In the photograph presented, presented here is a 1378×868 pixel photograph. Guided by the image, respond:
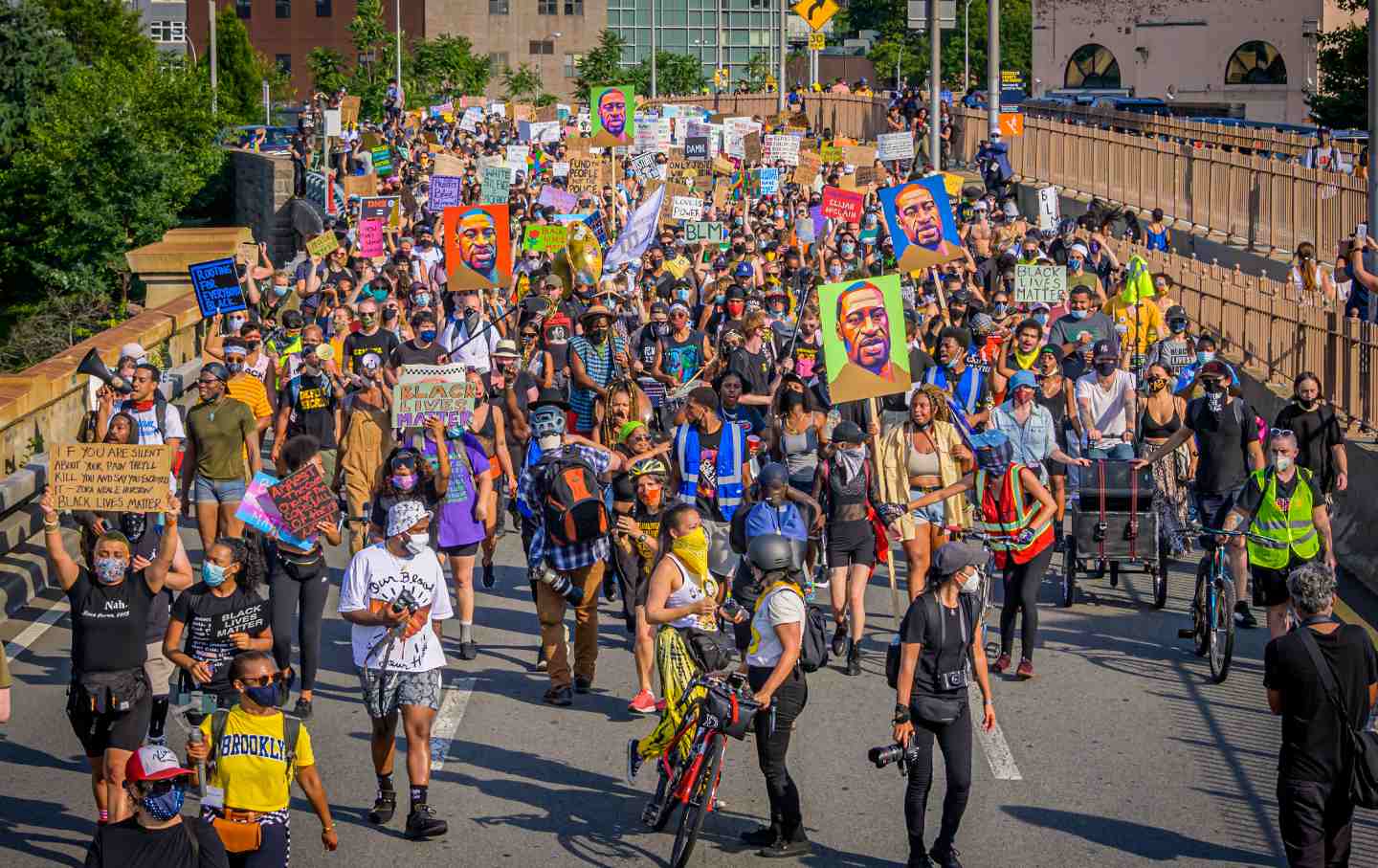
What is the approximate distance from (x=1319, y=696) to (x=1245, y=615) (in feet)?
18.5

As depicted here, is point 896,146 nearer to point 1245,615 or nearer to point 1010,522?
point 1245,615

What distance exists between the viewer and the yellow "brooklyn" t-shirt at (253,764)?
8133mm

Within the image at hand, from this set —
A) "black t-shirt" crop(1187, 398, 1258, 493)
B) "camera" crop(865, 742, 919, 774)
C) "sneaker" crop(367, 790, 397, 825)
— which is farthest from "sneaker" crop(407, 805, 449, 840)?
"black t-shirt" crop(1187, 398, 1258, 493)

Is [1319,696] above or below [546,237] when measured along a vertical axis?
below

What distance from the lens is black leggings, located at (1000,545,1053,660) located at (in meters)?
12.4

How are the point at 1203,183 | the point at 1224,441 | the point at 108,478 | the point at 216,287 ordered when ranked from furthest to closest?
1. the point at 1203,183
2. the point at 216,287
3. the point at 1224,441
4. the point at 108,478

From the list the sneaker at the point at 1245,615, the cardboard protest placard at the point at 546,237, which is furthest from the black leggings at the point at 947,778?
the cardboard protest placard at the point at 546,237

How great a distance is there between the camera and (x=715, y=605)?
10.3 meters

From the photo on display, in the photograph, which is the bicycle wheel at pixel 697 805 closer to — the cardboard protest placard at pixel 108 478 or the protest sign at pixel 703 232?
the cardboard protest placard at pixel 108 478

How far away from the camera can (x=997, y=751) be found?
1105 cm

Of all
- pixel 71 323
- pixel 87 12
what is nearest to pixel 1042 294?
pixel 71 323

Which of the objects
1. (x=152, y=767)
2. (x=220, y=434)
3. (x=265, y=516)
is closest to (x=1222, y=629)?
(x=265, y=516)

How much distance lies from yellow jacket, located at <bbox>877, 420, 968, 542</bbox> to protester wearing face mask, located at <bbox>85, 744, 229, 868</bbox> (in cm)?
682

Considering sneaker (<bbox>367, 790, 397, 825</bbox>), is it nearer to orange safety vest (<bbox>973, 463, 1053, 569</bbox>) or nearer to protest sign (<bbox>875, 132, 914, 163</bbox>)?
orange safety vest (<bbox>973, 463, 1053, 569</bbox>)
